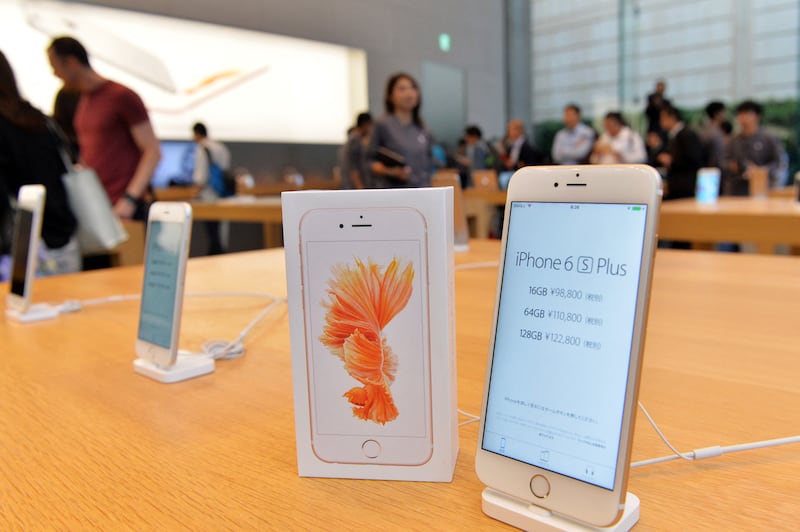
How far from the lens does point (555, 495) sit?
40cm

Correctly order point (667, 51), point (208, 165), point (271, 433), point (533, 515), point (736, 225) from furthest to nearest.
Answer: point (667, 51), point (208, 165), point (736, 225), point (271, 433), point (533, 515)

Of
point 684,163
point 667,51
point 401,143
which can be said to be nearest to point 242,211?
point 401,143

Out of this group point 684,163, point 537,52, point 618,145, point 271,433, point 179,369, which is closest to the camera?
point 271,433

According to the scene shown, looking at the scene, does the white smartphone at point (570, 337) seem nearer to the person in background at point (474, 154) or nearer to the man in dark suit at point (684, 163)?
the man in dark suit at point (684, 163)

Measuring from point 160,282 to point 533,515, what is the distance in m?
0.57

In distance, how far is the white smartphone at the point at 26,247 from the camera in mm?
1106

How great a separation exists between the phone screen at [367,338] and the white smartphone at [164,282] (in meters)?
0.31

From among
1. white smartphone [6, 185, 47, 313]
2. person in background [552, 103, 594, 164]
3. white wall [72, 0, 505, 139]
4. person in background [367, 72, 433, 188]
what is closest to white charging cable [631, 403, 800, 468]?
white smartphone [6, 185, 47, 313]

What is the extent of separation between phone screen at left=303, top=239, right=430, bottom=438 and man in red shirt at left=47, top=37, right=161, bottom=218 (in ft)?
6.98

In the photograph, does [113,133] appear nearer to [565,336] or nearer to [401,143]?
[401,143]

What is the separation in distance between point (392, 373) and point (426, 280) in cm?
8

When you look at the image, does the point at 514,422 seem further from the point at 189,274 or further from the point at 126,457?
the point at 189,274

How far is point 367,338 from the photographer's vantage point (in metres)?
A: 0.49

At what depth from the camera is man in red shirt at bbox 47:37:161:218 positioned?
2295mm
